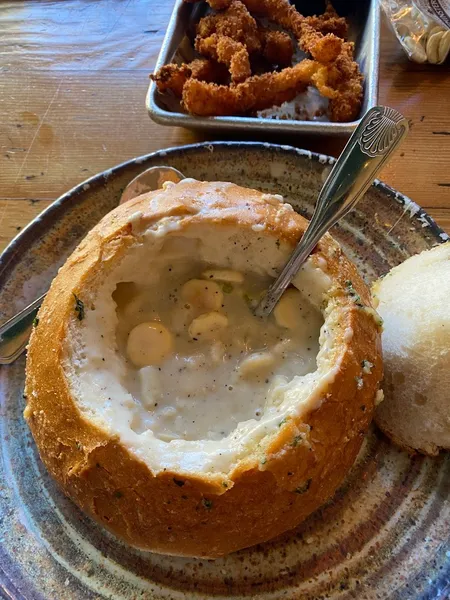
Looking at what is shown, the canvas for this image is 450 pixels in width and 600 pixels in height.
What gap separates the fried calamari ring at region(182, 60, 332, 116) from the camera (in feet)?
4.64

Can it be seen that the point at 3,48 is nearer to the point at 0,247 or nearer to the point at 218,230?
the point at 0,247

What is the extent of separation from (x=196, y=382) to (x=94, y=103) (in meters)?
1.11

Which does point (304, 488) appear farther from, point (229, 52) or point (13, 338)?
point (229, 52)

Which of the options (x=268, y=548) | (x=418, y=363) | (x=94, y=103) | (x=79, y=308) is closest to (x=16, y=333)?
(x=79, y=308)

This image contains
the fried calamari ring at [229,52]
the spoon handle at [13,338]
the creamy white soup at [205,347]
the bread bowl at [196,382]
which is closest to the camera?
the bread bowl at [196,382]

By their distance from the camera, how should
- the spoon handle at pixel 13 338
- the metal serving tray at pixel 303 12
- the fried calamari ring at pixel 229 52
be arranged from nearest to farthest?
the spoon handle at pixel 13 338, the metal serving tray at pixel 303 12, the fried calamari ring at pixel 229 52

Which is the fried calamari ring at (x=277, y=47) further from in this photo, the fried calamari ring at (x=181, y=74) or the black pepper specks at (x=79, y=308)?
the black pepper specks at (x=79, y=308)

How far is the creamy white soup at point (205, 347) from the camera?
0.84 meters

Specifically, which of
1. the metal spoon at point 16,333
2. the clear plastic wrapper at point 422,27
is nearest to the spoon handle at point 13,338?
the metal spoon at point 16,333

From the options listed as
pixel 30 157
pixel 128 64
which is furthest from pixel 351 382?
pixel 128 64

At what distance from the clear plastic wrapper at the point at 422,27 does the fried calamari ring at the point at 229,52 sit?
0.49m

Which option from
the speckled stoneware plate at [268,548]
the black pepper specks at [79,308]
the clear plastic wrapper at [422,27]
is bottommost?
the speckled stoneware plate at [268,548]

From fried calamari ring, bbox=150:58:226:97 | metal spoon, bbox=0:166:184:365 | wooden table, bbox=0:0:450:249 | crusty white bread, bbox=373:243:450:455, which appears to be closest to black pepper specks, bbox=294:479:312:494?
crusty white bread, bbox=373:243:450:455

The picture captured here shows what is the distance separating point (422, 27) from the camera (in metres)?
1.59
